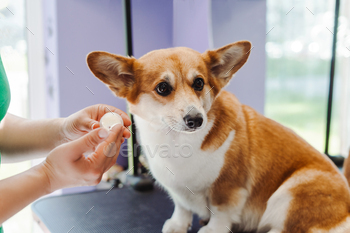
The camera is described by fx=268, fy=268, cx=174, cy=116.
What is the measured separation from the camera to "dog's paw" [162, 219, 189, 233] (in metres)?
0.95

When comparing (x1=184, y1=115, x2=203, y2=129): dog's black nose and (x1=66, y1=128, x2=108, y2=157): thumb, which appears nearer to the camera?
(x1=66, y1=128, x2=108, y2=157): thumb

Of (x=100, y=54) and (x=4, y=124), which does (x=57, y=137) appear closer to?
(x=4, y=124)

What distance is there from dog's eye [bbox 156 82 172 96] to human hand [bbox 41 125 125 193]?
24 cm

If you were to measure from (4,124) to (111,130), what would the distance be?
1.47 ft

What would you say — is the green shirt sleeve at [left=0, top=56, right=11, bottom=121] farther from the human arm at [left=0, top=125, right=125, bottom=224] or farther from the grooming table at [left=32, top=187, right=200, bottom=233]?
the grooming table at [left=32, top=187, right=200, bottom=233]

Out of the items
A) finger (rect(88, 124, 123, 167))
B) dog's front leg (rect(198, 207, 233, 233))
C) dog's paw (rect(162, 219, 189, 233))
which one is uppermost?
finger (rect(88, 124, 123, 167))

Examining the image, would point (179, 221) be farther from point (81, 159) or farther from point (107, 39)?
point (107, 39)

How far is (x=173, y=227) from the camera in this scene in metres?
0.95

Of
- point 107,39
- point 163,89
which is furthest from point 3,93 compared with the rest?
point 163,89

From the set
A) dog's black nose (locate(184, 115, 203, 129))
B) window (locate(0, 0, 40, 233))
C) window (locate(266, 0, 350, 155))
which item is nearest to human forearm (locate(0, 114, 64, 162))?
window (locate(0, 0, 40, 233))

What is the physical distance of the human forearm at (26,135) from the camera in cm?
87

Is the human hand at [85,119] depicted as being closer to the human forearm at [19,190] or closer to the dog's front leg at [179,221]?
the human forearm at [19,190]

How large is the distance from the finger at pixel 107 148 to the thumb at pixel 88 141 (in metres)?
0.01

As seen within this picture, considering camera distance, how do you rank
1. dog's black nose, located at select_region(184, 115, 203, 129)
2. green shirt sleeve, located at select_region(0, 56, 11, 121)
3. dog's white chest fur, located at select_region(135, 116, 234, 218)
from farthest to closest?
dog's white chest fur, located at select_region(135, 116, 234, 218)
dog's black nose, located at select_region(184, 115, 203, 129)
green shirt sleeve, located at select_region(0, 56, 11, 121)
